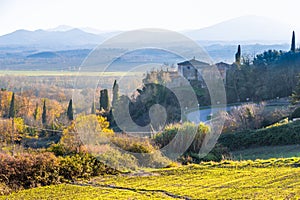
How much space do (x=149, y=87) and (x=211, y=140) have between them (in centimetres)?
2082

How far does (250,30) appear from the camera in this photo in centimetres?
11144

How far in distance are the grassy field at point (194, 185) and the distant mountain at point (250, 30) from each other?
303 feet

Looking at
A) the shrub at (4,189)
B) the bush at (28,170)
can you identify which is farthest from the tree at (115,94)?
the shrub at (4,189)

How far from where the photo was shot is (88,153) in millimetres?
12516

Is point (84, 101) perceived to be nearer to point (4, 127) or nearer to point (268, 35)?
point (4, 127)

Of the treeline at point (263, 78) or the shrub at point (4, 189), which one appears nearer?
the shrub at point (4, 189)

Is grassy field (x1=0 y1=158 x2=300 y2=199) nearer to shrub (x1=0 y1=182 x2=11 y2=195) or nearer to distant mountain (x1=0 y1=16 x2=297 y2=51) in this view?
shrub (x1=0 y1=182 x2=11 y2=195)

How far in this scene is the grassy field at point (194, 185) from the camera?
878 centimetres

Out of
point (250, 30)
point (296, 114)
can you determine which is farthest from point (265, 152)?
point (250, 30)

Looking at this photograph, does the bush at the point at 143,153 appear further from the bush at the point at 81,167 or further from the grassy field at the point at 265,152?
the grassy field at the point at 265,152

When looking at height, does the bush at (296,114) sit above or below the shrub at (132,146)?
below

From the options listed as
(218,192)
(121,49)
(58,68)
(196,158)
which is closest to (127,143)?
(196,158)

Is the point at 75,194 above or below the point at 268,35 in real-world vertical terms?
below

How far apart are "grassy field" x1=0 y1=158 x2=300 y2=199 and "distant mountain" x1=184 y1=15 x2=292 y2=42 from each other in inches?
3634
